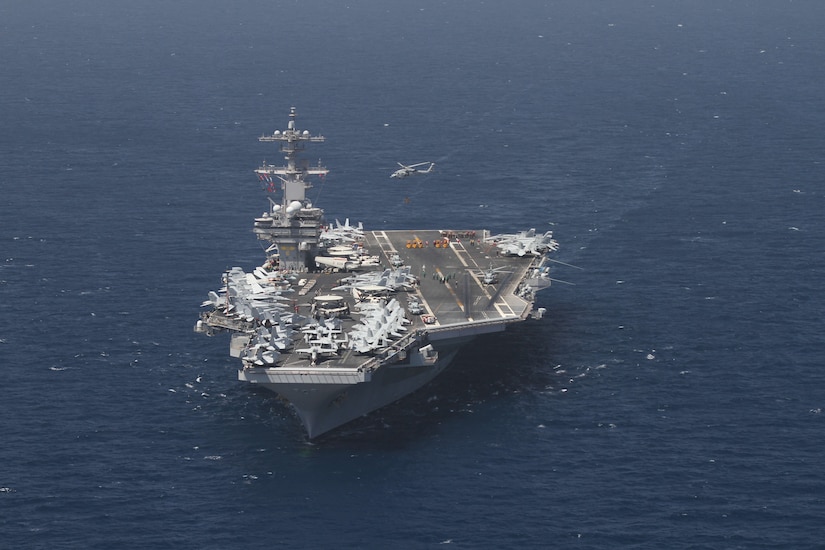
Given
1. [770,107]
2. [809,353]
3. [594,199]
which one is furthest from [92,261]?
[770,107]

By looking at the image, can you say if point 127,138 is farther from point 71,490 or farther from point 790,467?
point 790,467

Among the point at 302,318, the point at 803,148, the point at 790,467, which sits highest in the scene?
the point at 803,148

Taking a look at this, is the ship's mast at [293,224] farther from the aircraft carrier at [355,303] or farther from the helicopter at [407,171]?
the helicopter at [407,171]

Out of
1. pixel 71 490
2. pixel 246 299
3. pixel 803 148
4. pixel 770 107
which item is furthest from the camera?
pixel 770 107

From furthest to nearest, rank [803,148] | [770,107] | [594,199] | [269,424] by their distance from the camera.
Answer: [770,107], [803,148], [594,199], [269,424]

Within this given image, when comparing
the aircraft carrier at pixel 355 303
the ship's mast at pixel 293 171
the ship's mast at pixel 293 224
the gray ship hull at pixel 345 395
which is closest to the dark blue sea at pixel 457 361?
the gray ship hull at pixel 345 395

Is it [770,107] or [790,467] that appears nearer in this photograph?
[790,467]

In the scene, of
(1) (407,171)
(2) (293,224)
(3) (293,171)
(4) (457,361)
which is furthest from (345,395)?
(1) (407,171)
